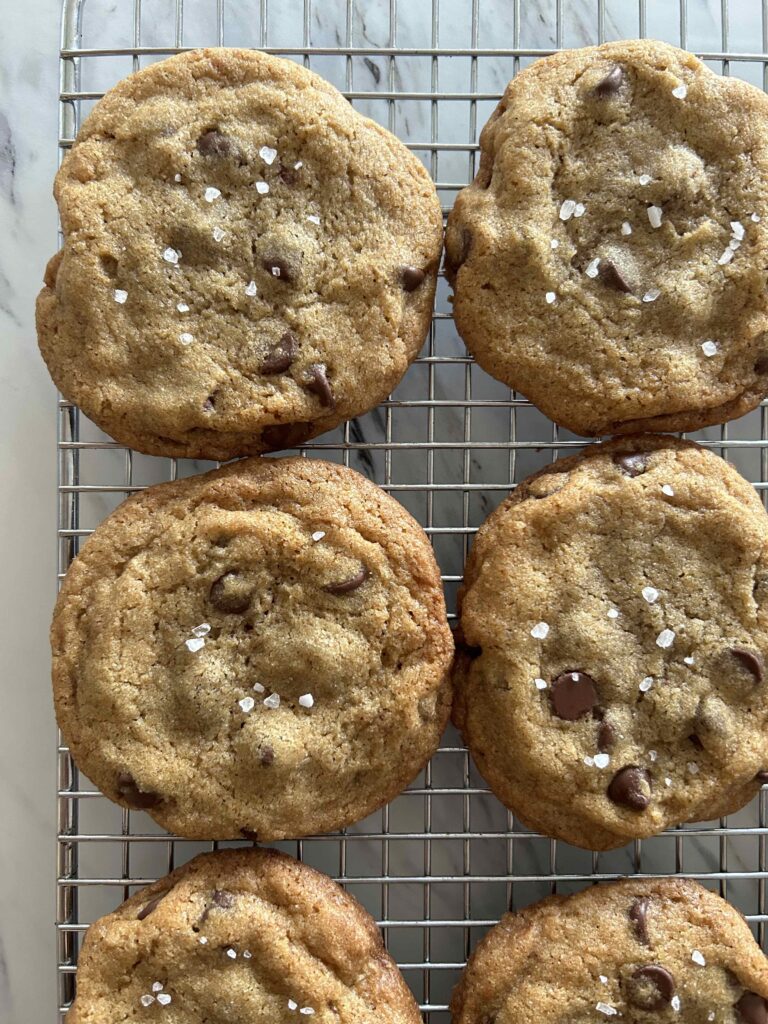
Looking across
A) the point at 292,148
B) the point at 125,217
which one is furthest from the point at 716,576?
the point at 125,217

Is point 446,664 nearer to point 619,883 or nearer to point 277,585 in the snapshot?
point 277,585

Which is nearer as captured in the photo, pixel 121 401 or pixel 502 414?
pixel 121 401

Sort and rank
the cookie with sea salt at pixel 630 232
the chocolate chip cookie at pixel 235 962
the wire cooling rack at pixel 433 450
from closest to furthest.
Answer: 1. the chocolate chip cookie at pixel 235 962
2. the cookie with sea salt at pixel 630 232
3. the wire cooling rack at pixel 433 450

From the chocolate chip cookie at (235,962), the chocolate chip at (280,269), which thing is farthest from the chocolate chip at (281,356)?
the chocolate chip cookie at (235,962)

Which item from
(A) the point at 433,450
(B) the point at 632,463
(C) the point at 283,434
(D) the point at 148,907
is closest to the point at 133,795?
(D) the point at 148,907

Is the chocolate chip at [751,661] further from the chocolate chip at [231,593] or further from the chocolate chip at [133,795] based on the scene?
the chocolate chip at [133,795]
